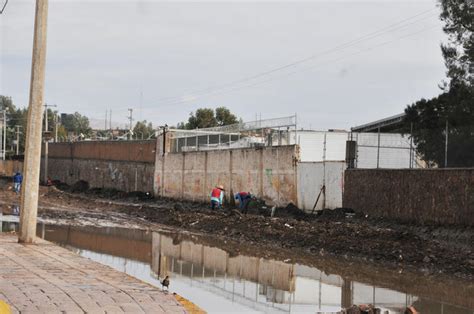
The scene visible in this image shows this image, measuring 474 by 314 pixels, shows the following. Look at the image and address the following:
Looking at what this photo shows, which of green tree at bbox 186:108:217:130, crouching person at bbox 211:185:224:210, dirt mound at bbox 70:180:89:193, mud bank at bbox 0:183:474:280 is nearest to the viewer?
mud bank at bbox 0:183:474:280

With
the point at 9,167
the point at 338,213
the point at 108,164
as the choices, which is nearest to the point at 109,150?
the point at 108,164

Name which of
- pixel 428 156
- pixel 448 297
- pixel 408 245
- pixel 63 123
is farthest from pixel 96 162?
pixel 63 123

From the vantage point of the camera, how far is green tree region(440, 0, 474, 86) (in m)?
34.7

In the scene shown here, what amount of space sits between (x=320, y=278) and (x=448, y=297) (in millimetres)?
3396

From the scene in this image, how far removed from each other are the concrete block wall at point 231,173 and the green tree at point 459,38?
28.6 ft

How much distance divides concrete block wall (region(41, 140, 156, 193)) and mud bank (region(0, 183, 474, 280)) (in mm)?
21790

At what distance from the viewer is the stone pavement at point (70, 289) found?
30.0 feet

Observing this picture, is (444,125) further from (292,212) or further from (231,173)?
(231,173)

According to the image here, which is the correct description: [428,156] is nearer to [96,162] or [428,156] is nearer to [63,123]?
[96,162]

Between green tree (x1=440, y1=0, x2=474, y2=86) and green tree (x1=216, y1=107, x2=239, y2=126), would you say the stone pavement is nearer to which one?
green tree (x1=440, y1=0, x2=474, y2=86)

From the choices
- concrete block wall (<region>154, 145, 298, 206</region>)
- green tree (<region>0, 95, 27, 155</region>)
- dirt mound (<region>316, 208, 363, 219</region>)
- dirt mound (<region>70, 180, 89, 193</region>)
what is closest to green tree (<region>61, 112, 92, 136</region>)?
green tree (<region>0, 95, 27, 155</region>)

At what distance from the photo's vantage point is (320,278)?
1717 centimetres

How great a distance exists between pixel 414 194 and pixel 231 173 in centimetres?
1888

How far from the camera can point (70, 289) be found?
10.4 m
